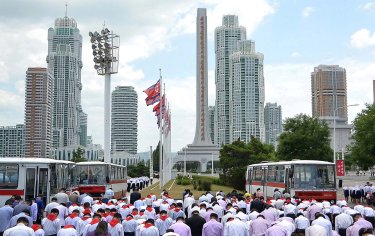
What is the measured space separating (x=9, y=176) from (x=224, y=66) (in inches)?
6658

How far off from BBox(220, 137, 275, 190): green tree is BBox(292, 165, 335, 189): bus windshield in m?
30.2

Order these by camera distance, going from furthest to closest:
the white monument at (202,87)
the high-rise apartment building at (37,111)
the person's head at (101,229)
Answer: the high-rise apartment building at (37,111)
the white monument at (202,87)
the person's head at (101,229)

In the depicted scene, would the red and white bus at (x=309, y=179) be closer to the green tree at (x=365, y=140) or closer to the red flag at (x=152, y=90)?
the green tree at (x=365, y=140)

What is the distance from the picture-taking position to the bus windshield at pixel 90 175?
1211 inches

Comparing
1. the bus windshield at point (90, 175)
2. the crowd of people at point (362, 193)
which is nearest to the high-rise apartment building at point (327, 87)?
the crowd of people at point (362, 193)

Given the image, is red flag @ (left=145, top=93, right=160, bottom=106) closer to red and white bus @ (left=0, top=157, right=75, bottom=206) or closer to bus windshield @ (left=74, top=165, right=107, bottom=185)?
bus windshield @ (left=74, top=165, right=107, bottom=185)

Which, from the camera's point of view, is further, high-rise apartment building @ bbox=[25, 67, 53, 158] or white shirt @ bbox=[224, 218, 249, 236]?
high-rise apartment building @ bbox=[25, 67, 53, 158]

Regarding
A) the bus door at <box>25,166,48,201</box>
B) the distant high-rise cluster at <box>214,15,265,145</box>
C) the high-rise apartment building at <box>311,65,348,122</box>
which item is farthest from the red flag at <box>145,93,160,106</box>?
the high-rise apartment building at <box>311,65,348,122</box>

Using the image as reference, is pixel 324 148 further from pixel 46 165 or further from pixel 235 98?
pixel 235 98

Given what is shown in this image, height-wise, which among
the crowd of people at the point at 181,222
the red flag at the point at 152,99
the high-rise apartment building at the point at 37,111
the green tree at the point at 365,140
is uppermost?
the high-rise apartment building at the point at 37,111

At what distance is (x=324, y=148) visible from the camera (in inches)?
1943

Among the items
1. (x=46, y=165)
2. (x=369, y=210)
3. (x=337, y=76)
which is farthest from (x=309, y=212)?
(x=337, y=76)

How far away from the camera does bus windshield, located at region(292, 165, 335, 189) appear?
26.0m

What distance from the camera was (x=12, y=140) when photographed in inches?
6481
